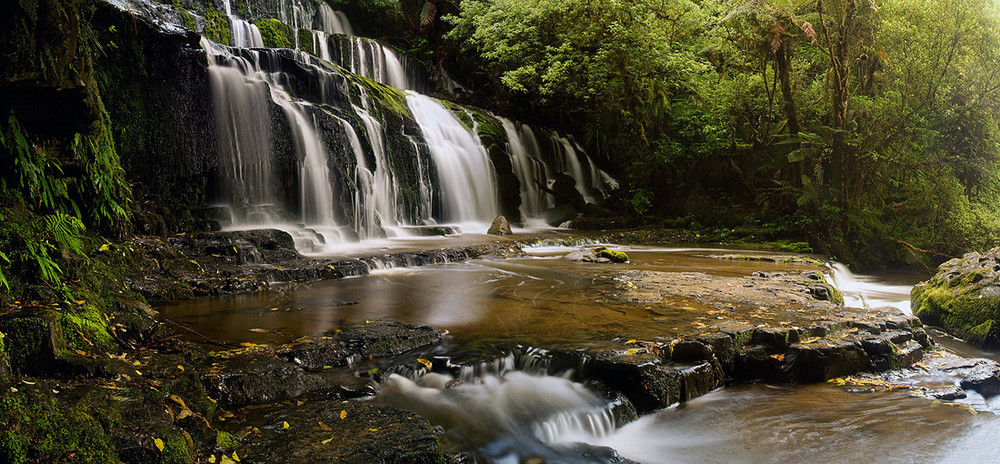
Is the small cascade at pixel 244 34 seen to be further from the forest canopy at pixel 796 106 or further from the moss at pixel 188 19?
the forest canopy at pixel 796 106

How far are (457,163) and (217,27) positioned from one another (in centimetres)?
758

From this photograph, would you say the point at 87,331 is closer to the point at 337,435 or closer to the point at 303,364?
the point at 303,364

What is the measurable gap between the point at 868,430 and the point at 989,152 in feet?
37.3

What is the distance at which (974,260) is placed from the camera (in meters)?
7.40

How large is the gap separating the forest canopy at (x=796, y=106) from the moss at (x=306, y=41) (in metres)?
5.52

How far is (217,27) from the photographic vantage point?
15445mm

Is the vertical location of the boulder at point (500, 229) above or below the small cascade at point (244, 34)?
below

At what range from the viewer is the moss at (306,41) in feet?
59.7

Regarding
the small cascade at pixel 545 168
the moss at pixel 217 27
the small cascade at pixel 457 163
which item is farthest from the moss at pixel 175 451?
the small cascade at pixel 545 168

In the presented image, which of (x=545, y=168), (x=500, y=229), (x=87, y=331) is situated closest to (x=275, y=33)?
(x=545, y=168)

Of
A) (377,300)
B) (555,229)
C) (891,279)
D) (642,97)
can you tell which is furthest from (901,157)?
(377,300)

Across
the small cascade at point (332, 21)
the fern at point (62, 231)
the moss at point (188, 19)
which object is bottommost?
the fern at point (62, 231)

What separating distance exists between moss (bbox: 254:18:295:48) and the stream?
526 inches

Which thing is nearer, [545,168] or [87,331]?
[87,331]
